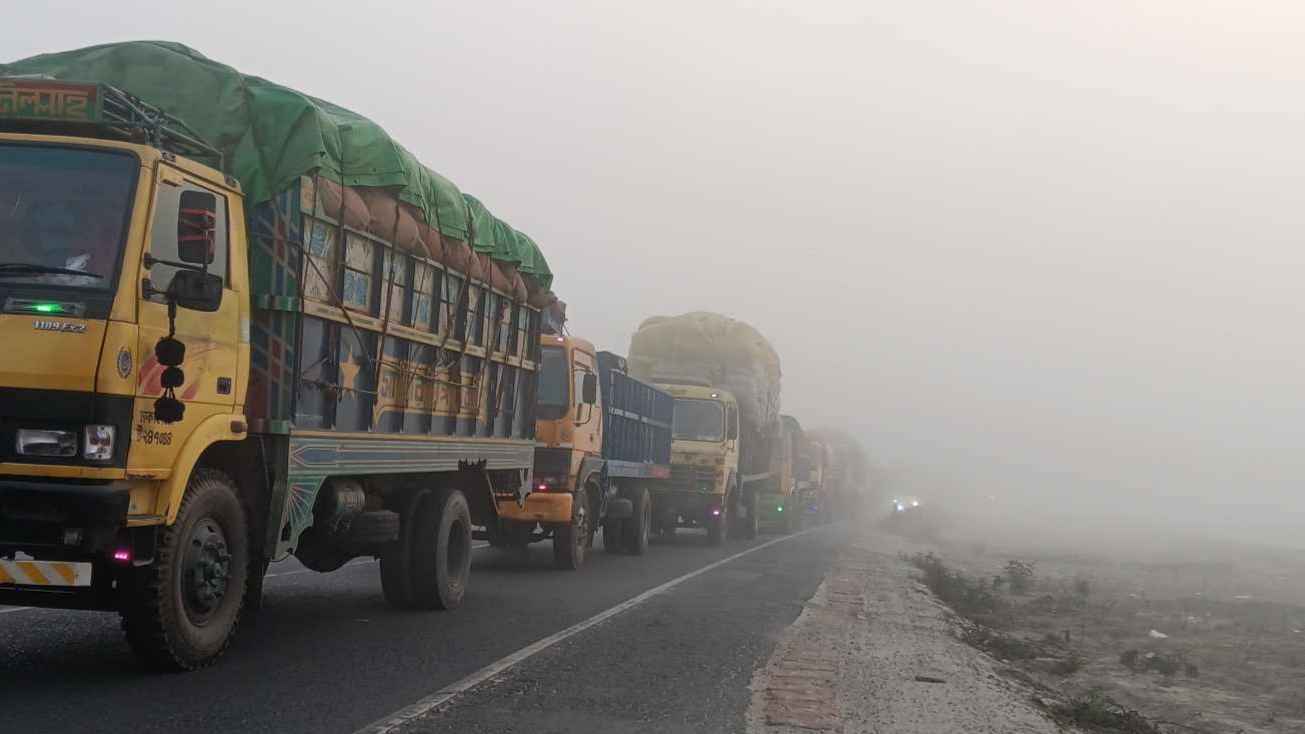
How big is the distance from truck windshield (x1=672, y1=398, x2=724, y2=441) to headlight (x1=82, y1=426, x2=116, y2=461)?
61.7ft

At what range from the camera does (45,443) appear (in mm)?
6020

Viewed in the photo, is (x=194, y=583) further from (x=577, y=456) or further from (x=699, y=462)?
(x=699, y=462)

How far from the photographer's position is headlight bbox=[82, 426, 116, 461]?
19.7 ft

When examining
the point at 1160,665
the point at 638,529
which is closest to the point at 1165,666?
the point at 1160,665

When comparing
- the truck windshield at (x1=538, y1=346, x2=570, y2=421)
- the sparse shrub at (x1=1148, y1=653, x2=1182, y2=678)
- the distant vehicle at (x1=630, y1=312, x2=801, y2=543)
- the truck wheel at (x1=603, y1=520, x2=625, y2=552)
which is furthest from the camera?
the distant vehicle at (x1=630, y1=312, x2=801, y2=543)

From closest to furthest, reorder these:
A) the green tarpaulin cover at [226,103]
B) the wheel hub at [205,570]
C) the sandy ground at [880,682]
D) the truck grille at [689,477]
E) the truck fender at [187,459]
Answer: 1. the truck fender at [187,459]
2. the wheel hub at [205,570]
3. the sandy ground at [880,682]
4. the green tarpaulin cover at [226,103]
5. the truck grille at [689,477]

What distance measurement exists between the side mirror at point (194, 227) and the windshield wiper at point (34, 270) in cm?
46

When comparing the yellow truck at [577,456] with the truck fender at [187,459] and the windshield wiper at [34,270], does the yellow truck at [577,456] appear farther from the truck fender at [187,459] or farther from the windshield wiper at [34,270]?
the windshield wiper at [34,270]

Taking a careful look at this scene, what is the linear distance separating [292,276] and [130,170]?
136cm

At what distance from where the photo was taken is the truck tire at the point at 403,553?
10336 mm

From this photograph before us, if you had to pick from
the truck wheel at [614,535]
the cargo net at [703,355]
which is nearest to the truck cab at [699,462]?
the cargo net at [703,355]

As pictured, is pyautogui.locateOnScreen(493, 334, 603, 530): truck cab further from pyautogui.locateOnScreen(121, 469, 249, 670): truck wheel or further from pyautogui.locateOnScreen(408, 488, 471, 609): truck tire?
pyautogui.locateOnScreen(121, 469, 249, 670): truck wheel

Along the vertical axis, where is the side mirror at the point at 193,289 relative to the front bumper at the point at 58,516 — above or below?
above

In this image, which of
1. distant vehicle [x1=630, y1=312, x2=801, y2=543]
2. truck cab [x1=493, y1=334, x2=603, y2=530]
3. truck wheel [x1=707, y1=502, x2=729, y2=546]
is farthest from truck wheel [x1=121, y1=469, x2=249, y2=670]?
truck wheel [x1=707, y1=502, x2=729, y2=546]
